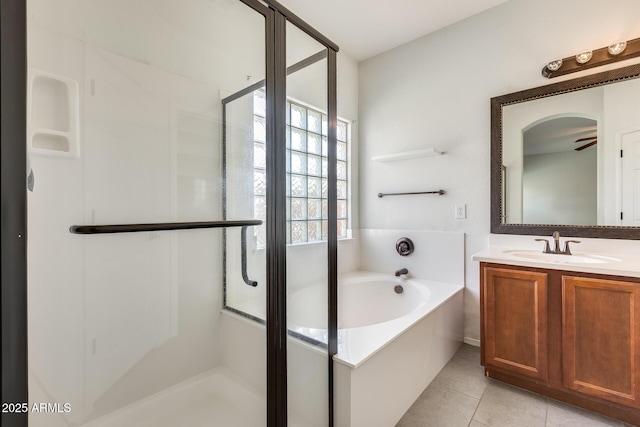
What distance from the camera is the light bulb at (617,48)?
1.72m

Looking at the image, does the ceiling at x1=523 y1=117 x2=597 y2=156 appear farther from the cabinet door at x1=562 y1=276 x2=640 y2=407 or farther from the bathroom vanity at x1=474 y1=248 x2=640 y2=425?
the cabinet door at x1=562 y1=276 x2=640 y2=407

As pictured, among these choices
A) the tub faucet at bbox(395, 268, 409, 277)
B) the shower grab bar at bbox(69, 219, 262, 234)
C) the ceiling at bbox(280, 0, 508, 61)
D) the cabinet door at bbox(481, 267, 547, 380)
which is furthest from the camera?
the tub faucet at bbox(395, 268, 409, 277)

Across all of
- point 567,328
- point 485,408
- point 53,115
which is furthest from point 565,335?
point 53,115

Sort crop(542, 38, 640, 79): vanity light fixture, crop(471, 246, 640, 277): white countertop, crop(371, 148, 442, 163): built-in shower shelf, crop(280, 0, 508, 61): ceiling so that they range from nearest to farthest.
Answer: crop(471, 246, 640, 277): white countertop
crop(542, 38, 640, 79): vanity light fixture
crop(280, 0, 508, 61): ceiling
crop(371, 148, 442, 163): built-in shower shelf

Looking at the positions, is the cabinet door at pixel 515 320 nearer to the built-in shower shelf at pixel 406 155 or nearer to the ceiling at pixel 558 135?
the ceiling at pixel 558 135

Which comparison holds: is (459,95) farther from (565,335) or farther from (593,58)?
(565,335)

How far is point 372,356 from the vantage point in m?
1.31

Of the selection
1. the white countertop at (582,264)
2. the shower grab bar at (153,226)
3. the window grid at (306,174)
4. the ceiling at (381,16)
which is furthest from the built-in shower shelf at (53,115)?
the white countertop at (582,264)

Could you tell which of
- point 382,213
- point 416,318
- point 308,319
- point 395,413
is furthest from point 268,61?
point 382,213

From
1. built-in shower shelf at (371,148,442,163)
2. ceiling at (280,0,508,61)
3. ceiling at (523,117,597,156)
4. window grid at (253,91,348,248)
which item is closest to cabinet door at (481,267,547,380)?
ceiling at (523,117,597,156)

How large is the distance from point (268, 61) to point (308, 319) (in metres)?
1.15

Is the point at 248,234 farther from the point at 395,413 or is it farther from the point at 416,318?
the point at 395,413

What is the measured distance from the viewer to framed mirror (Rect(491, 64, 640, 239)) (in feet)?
5.77

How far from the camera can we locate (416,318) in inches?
65.6
